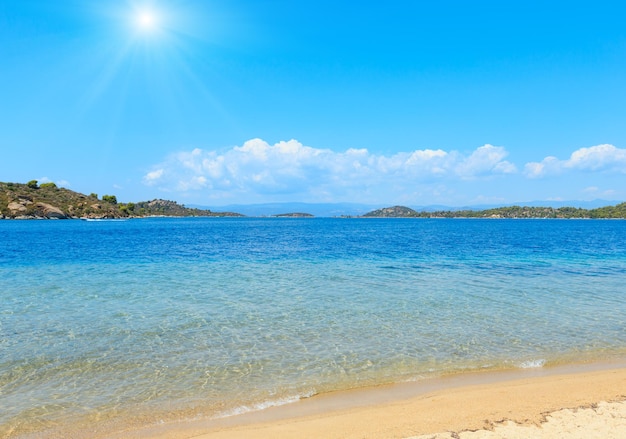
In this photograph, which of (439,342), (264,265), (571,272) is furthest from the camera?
(264,265)

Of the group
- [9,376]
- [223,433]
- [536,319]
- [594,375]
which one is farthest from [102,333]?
[536,319]

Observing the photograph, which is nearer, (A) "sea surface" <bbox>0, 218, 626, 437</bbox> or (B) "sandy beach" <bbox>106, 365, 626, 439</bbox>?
(B) "sandy beach" <bbox>106, 365, 626, 439</bbox>

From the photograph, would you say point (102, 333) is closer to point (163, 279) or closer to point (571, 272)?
point (163, 279)

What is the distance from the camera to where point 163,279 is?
29.0 meters

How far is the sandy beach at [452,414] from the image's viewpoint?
8250mm

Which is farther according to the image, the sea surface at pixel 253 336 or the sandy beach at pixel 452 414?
the sea surface at pixel 253 336

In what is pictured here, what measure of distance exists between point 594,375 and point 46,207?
22946 cm

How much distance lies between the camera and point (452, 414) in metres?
9.18

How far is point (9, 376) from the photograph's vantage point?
1138 cm

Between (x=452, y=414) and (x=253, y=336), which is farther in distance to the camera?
(x=253, y=336)

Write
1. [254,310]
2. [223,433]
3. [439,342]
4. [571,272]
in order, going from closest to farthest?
[223,433], [439,342], [254,310], [571,272]

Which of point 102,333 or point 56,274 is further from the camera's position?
point 56,274

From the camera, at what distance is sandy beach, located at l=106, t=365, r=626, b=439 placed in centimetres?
825

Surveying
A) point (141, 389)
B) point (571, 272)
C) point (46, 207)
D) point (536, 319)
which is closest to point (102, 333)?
point (141, 389)
